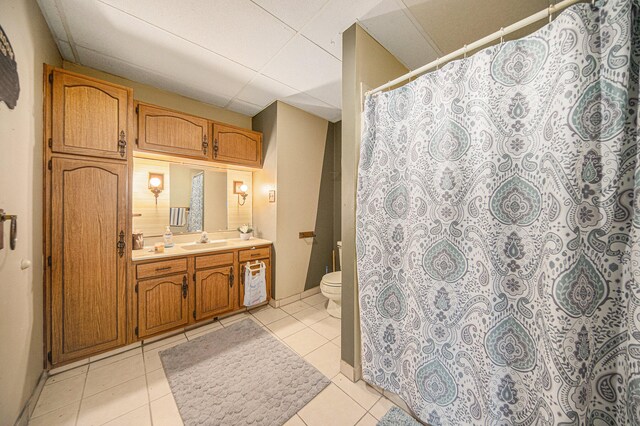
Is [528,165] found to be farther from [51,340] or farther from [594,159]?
[51,340]

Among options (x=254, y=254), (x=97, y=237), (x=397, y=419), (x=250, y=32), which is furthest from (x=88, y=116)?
(x=397, y=419)

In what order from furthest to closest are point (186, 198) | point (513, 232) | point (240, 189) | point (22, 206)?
1. point (240, 189)
2. point (186, 198)
3. point (22, 206)
4. point (513, 232)

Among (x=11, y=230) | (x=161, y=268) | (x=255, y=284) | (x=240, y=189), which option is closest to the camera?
(x=11, y=230)

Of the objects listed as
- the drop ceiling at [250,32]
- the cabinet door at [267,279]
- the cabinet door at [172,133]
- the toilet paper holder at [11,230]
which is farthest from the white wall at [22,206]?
the cabinet door at [267,279]

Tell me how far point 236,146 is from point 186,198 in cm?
90

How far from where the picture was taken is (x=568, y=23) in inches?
32.2

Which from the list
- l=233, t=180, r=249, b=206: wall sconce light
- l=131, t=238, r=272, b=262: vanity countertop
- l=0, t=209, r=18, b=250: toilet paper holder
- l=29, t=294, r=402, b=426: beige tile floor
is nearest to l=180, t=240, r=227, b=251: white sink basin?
l=131, t=238, r=272, b=262: vanity countertop

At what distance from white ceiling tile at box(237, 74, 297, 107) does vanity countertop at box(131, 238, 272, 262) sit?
1791 millimetres

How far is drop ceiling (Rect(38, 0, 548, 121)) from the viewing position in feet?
4.80

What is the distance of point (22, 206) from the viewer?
128 cm

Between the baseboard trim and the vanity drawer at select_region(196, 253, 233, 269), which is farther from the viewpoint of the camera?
the vanity drawer at select_region(196, 253, 233, 269)

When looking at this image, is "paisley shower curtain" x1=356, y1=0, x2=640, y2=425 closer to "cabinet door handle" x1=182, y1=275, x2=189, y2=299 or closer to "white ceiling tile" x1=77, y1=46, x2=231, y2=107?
"cabinet door handle" x1=182, y1=275, x2=189, y2=299

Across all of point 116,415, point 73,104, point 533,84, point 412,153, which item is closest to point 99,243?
point 73,104

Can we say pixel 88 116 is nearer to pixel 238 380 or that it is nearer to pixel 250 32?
pixel 250 32
